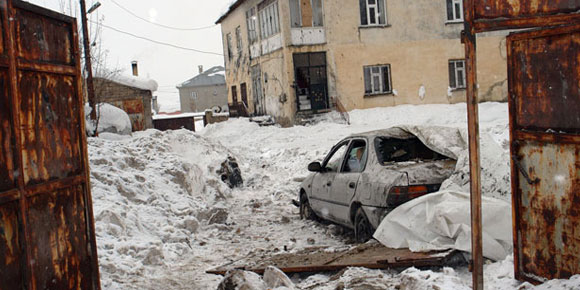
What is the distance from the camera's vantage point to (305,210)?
938cm

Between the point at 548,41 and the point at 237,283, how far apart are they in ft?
10.6

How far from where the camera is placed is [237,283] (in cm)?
487

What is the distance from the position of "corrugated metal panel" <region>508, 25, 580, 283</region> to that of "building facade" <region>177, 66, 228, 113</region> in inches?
2829

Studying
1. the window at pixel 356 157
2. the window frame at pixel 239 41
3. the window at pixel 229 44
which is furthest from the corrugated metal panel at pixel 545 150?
the window at pixel 229 44

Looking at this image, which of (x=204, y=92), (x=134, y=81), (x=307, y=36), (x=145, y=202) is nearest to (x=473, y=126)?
(x=145, y=202)

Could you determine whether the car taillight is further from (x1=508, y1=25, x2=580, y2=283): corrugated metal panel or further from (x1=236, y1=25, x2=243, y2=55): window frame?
(x1=236, y1=25, x2=243, y2=55): window frame

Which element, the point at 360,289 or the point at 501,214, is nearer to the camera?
the point at 360,289

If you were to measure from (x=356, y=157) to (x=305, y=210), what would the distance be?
2.04 m

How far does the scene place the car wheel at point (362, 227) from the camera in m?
6.89

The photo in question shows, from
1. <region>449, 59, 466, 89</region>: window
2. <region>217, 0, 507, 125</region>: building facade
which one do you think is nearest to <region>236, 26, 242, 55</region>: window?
<region>217, 0, 507, 125</region>: building facade

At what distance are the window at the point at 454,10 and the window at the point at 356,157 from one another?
69.8 feet

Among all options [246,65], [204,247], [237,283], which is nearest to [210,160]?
[204,247]

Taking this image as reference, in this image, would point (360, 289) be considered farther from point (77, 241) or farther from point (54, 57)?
point (54, 57)

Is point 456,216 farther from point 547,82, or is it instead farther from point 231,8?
point 231,8
